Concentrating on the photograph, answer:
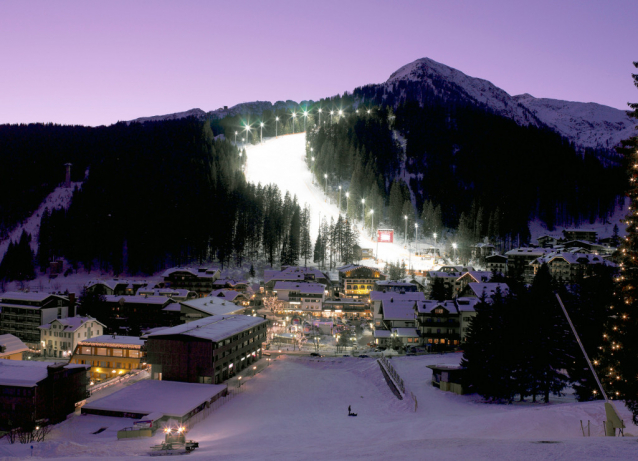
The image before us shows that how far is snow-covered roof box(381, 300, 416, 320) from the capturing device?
48.7m

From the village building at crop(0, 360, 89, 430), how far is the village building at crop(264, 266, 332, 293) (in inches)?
1477

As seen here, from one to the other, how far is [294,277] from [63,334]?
3251cm

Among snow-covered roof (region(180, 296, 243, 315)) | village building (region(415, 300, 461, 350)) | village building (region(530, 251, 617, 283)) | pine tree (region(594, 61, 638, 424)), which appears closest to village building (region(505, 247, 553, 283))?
village building (region(530, 251, 617, 283))

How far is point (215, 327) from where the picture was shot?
39.0 metres

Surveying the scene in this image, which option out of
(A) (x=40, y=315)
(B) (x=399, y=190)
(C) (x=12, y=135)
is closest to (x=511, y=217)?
(B) (x=399, y=190)

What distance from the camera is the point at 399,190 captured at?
98.6 m

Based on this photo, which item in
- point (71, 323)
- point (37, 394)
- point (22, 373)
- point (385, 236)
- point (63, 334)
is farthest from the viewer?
point (385, 236)

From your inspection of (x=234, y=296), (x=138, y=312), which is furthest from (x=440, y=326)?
(x=138, y=312)

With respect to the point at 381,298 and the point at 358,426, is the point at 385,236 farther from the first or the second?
the point at 358,426

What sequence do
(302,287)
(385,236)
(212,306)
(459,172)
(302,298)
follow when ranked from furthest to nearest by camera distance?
(459,172), (385,236), (302,287), (302,298), (212,306)

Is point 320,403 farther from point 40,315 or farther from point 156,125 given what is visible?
point 156,125

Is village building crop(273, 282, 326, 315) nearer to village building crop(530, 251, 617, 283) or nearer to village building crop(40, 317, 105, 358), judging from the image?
village building crop(40, 317, 105, 358)

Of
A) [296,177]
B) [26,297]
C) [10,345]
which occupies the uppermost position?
[296,177]

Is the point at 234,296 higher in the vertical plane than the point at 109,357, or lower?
higher
